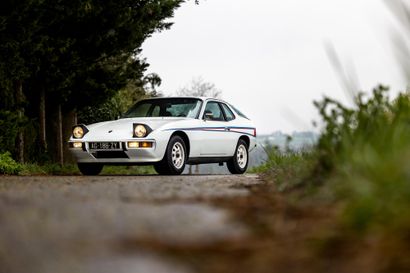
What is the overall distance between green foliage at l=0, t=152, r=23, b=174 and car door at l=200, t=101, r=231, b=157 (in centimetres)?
368

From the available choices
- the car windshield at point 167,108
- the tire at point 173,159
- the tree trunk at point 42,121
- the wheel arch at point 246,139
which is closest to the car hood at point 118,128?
the tire at point 173,159

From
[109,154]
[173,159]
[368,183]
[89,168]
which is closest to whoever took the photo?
[368,183]

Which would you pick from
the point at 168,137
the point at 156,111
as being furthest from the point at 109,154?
the point at 156,111

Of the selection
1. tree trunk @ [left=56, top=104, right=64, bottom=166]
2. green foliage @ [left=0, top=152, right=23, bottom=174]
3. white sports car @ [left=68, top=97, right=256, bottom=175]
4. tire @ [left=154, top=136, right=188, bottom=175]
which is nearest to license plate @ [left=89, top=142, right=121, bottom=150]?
white sports car @ [left=68, top=97, right=256, bottom=175]

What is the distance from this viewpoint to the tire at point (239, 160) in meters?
15.0

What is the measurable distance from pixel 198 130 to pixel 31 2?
152 inches

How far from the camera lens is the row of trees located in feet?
45.0

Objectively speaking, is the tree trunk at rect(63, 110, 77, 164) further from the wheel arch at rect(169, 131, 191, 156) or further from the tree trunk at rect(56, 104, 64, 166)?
the wheel arch at rect(169, 131, 191, 156)

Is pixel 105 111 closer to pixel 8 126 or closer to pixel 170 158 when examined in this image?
pixel 8 126

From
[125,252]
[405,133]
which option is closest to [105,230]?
[125,252]

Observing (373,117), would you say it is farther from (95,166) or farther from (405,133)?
(95,166)

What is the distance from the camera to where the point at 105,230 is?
256cm

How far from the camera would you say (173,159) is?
12.5 m

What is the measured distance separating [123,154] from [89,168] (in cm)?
150
